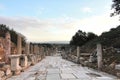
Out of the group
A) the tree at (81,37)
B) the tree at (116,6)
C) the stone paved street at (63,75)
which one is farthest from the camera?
the tree at (81,37)

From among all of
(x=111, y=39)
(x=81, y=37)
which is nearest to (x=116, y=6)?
(x=111, y=39)

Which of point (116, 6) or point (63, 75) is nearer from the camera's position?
point (63, 75)

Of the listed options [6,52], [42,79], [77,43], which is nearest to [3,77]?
[42,79]

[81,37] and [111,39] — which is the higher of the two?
[81,37]

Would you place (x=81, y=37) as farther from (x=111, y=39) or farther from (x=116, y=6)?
(x=116, y=6)

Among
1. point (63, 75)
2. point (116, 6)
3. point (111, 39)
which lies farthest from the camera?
point (111, 39)

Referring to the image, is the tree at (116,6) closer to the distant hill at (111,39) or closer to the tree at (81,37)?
the distant hill at (111,39)

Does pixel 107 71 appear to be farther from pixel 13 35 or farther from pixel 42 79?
pixel 13 35

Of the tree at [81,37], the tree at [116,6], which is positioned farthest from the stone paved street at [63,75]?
the tree at [81,37]

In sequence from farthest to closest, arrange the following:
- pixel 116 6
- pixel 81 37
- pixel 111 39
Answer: pixel 81 37 → pixel 111 39 → pixel 116 6

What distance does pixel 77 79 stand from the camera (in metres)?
13.2

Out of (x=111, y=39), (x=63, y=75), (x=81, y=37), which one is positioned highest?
(x=81, y=37)

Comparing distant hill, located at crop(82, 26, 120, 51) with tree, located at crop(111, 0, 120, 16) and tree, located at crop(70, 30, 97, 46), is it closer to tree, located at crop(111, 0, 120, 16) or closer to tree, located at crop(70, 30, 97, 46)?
tree, located at crop(111, 0, 120, 16)

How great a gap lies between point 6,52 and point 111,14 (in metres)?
15.5
